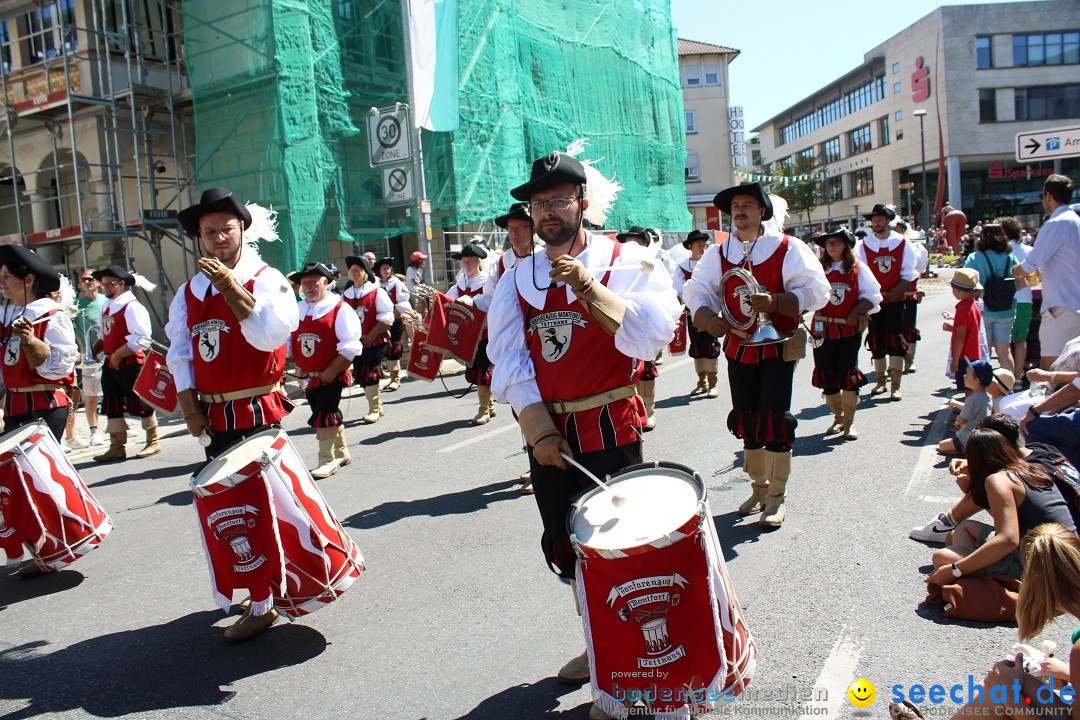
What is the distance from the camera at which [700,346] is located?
1046 cm

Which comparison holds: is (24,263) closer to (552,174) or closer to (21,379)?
(21,379)

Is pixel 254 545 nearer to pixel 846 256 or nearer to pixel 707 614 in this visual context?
pixel 707 614

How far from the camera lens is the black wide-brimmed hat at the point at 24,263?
5.82 meters

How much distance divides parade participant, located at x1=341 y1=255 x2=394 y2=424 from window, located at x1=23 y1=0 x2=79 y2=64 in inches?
391

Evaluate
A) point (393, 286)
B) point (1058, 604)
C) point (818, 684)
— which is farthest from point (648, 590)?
point (393, 286)

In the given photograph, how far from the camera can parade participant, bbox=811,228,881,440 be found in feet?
25.9

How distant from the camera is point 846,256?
27.3 ft

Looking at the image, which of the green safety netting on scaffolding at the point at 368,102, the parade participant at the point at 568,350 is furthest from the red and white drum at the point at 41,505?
the green safety netting on scaffolding at the point at 368,102

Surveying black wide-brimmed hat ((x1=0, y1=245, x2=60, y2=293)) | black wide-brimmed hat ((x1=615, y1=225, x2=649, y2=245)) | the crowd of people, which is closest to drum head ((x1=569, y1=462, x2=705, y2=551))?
the crowd of people

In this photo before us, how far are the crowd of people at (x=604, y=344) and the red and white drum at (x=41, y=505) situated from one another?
18.8 inches

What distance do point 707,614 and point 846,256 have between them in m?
6.31

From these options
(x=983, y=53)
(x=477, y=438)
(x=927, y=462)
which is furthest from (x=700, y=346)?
(x=983, y=53)

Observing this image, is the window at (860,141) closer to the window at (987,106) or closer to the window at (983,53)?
the window at (987,106)

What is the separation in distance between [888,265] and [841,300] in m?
2.19
